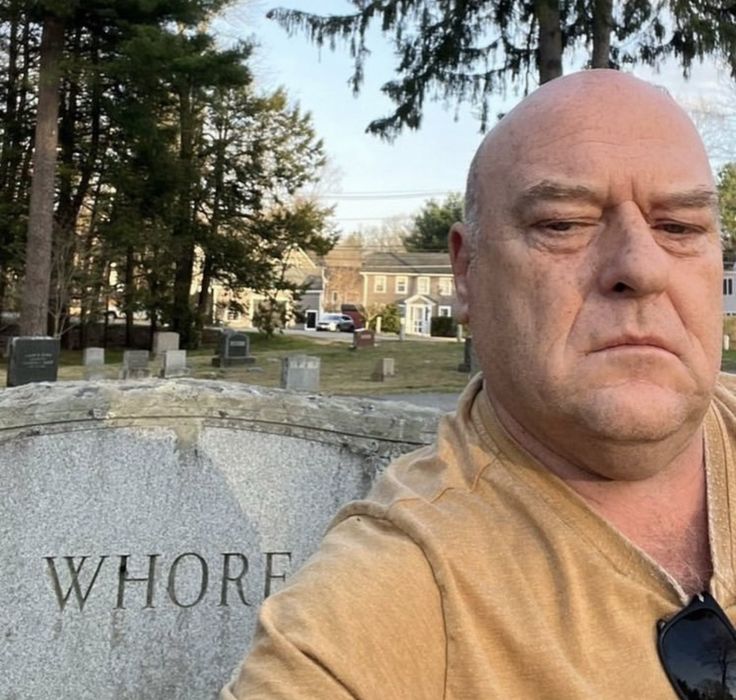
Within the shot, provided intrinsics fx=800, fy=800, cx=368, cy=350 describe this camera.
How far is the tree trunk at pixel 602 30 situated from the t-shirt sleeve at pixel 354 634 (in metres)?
12.3

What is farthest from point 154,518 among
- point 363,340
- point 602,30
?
point 363,340

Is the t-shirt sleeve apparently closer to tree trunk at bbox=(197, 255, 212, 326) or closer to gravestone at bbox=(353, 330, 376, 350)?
gravestone at bbox=(353, 330, 376, 350)

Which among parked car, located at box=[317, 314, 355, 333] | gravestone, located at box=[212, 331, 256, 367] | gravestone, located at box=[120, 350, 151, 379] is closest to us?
gravestone, located at box=[120, 350, 151, 379]

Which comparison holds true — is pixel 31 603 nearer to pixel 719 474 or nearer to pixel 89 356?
pixel 719 474

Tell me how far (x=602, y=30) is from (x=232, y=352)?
12096 mm

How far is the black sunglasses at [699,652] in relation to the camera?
89cm

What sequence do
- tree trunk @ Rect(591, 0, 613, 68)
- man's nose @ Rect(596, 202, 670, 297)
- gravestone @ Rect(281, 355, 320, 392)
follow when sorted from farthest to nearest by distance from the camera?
gravestone @ Rect(281, 355, 320, 392) → tree trunk @ Rect(591, 0, 613, 68) → man's nose @ Rect(596, 202, 670, 297)

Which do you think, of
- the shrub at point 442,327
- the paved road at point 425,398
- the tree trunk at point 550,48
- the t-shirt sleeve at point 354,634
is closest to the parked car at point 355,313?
the shrub at point 442,327

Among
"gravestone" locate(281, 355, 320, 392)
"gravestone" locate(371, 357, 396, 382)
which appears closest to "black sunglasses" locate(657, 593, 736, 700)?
"gravestone" locate(281, 355, 320, 392)

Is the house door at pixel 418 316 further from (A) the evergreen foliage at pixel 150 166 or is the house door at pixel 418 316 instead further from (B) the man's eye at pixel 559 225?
(B) the man's eye at pixel 559 225

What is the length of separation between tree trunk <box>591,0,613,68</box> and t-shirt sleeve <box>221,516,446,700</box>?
40.4ft

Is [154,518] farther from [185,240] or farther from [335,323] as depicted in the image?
[335,323]

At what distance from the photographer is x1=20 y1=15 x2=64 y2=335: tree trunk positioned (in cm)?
1772

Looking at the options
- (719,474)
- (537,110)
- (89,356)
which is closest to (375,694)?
(719,474)
